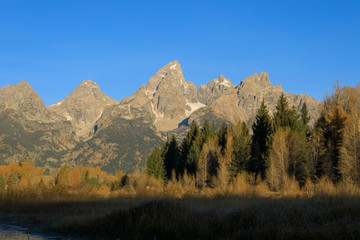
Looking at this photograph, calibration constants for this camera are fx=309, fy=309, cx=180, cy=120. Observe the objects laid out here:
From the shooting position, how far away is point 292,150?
158ft

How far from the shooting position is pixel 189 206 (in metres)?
16.8

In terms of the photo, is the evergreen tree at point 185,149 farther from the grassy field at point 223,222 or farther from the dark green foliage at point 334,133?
the grassy field at point 223,222

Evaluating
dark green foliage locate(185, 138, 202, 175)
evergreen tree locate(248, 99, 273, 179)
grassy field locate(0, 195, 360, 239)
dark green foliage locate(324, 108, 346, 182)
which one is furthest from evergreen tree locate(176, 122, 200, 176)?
grassy field locate(0, 195, 360, 239)

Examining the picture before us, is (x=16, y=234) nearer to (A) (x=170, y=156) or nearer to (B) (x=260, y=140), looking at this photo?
(B) (x=260, y=140)

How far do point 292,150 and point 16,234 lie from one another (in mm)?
41257

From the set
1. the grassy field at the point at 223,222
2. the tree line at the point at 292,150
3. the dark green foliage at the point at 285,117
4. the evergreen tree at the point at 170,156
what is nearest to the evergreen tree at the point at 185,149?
the evergreen tree at the point at 170,156

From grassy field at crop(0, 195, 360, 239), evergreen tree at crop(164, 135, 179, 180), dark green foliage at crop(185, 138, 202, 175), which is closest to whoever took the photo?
grassy field at crop(0, 195, 360, 239)

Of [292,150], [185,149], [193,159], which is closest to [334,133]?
[292,150]

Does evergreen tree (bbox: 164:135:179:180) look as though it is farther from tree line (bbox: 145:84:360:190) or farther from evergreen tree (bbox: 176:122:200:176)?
tree line (bbox: 145:84:360:190)

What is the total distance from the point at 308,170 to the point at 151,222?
127 ft

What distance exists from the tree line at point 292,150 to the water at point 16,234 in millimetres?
34247

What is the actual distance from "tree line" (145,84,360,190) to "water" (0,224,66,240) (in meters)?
34.2

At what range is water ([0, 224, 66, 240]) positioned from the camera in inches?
584

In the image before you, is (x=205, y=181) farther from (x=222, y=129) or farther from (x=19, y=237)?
(x=19, y=237)
